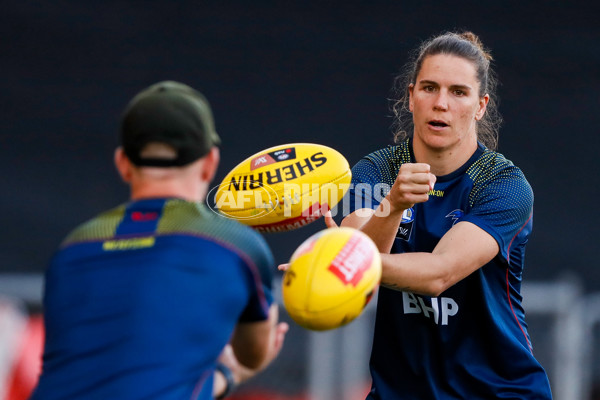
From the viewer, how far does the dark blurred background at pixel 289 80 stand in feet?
25.3

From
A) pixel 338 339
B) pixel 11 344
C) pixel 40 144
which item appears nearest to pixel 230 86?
pixel 40 144

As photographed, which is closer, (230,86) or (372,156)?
(372,156)

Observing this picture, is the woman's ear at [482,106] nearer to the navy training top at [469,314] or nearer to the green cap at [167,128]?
the navy training top at [469,314]

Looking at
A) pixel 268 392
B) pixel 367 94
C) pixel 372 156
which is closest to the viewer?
pixel 372 156

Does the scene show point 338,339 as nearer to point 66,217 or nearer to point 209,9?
point 66,217

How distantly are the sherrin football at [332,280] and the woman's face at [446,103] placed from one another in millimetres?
934

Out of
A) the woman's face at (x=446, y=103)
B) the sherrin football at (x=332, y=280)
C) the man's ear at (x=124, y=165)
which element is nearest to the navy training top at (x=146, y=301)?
the man's ear at (x=124, y=165)

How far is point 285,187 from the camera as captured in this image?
330 cm

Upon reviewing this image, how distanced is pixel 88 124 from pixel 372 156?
4.68 m

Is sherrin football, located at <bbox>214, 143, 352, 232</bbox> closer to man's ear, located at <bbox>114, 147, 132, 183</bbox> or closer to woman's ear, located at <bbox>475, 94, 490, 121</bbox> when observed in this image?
woman's ear, located at <bbox>475, 94, 490, 121</bbox>

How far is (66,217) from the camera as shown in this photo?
754 centimetres

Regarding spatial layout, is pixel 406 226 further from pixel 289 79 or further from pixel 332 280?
pixel 289 79

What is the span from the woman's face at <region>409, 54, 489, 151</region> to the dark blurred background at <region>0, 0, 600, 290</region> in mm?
4153

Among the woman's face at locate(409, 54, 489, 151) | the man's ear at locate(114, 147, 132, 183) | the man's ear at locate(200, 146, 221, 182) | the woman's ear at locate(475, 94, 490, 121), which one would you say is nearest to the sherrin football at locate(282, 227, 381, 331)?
the man's ear at locate(200, 146, 221, 182)
